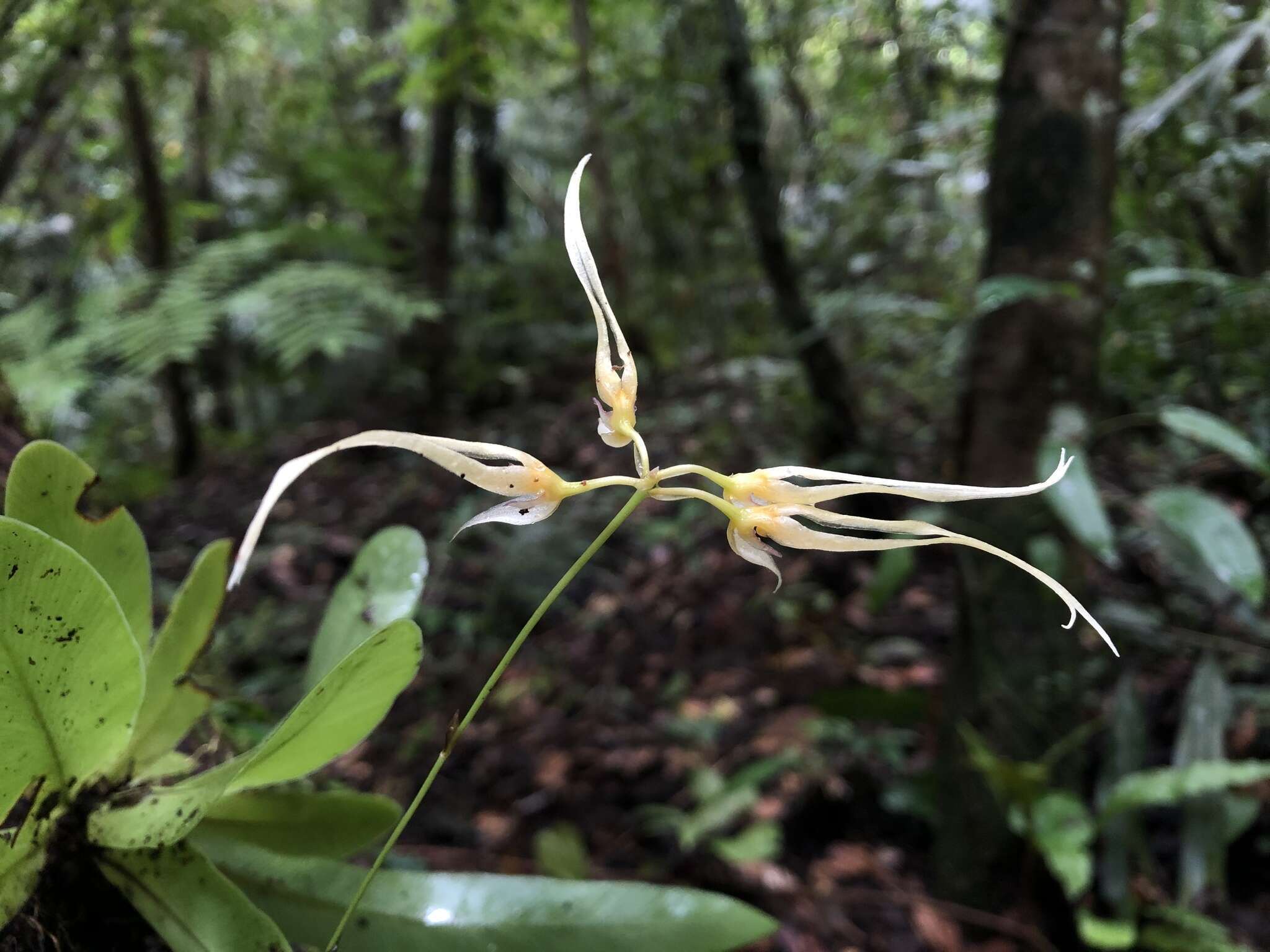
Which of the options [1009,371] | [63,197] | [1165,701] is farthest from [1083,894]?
[63,197]

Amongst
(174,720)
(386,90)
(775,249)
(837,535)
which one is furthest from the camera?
(386,90)

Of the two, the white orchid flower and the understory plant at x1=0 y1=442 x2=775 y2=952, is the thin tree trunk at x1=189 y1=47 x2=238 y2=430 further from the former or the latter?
the white orchid flower

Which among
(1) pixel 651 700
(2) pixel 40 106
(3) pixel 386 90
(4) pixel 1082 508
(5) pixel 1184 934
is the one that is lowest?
(1) pixel 651 700

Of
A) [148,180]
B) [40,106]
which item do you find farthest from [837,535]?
[148,180]

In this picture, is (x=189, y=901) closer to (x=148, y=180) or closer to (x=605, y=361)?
(x=605, y=361)

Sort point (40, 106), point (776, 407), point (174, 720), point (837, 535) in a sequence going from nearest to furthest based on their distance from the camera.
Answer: point (837, 535) → point (174, 720) → point (40, 106) → point (776, 407)

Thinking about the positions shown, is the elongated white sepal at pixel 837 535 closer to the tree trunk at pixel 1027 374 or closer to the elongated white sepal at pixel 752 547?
the elongated white sepal at pixel 752 547

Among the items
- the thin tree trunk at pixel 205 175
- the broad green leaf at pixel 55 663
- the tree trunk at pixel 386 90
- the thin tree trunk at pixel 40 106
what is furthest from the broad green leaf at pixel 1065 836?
the tree trunk at pixel 386 90
